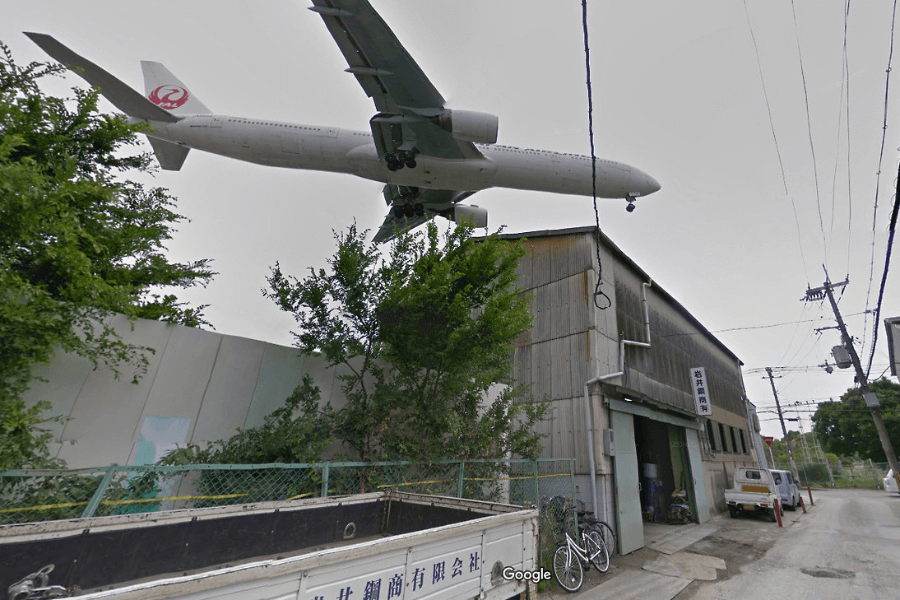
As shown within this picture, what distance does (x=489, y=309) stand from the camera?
23.1 ft

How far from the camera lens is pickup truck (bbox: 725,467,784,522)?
15070mm

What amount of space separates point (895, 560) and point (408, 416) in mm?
12569

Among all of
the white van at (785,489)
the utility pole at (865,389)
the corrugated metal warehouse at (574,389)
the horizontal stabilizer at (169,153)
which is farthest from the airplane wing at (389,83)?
the white van at (785,489)

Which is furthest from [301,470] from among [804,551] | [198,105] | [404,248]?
[198,105]

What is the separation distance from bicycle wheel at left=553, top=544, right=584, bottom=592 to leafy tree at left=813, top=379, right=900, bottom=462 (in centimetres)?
4578

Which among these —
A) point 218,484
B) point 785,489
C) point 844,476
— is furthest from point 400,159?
point 844,476

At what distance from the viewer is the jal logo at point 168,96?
16.4 metres

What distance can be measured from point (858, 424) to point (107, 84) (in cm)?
6524

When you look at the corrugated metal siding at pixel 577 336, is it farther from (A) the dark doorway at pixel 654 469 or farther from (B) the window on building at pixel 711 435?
(B) the window on building at pixel 711 435

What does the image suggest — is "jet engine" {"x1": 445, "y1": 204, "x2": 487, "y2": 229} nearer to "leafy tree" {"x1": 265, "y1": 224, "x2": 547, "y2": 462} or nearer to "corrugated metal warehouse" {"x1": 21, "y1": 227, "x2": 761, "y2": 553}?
"corrugated metal warehouse" {"x1": 21, "y1": 227, "x2": 761, "y2": 553}

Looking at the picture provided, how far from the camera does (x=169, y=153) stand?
15758 millimetres

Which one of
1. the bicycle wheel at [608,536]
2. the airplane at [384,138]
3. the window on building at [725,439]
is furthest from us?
the window on building at [725,439]

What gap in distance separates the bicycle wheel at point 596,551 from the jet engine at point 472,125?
1049cm

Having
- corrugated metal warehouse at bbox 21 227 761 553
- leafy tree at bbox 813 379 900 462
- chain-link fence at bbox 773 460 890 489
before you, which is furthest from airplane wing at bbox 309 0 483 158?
chain-link fence at bbox 773 460 890 489
